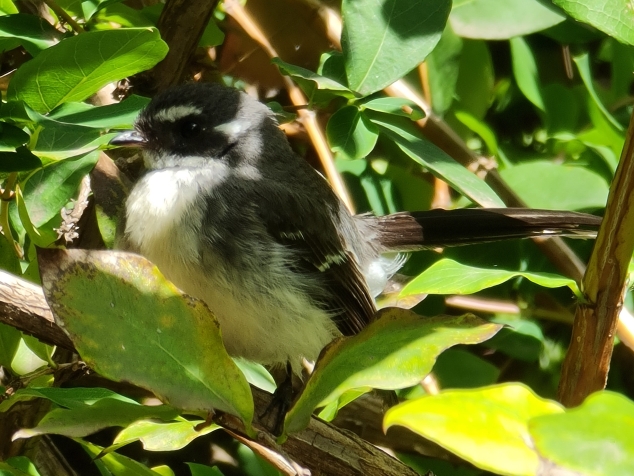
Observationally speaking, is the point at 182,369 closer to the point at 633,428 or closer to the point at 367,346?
the point at 367,346

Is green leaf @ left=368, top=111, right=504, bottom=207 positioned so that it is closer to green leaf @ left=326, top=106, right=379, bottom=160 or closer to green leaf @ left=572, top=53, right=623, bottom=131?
green leaf @ left=326, top=106, right=379, bottom=160

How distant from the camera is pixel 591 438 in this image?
0.67 m

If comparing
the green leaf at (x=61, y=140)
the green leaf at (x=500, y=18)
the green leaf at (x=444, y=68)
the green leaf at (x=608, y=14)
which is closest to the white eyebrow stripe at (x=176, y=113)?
the green leaf at (x=61, y=140)

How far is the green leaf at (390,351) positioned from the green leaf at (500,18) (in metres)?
1.77

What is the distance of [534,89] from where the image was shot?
9.02ft

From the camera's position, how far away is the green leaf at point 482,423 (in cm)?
68

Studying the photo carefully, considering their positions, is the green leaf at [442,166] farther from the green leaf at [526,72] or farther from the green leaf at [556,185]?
the green leaf at [526,72]

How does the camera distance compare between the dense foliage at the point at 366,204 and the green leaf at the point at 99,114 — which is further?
the green leaf at the point at 99,114

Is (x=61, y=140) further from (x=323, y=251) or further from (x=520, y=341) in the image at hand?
(x=520, y=341)

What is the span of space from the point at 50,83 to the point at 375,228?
1.28 m

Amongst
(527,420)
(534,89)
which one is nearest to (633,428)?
(527,420)

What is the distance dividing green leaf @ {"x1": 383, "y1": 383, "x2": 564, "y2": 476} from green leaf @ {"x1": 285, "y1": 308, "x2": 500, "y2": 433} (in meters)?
0.29

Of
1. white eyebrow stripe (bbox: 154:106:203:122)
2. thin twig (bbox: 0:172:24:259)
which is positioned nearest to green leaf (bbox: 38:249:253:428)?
thin twig (bbox: 0:172:24:259)

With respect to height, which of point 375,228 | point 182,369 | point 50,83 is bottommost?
point 375,228
